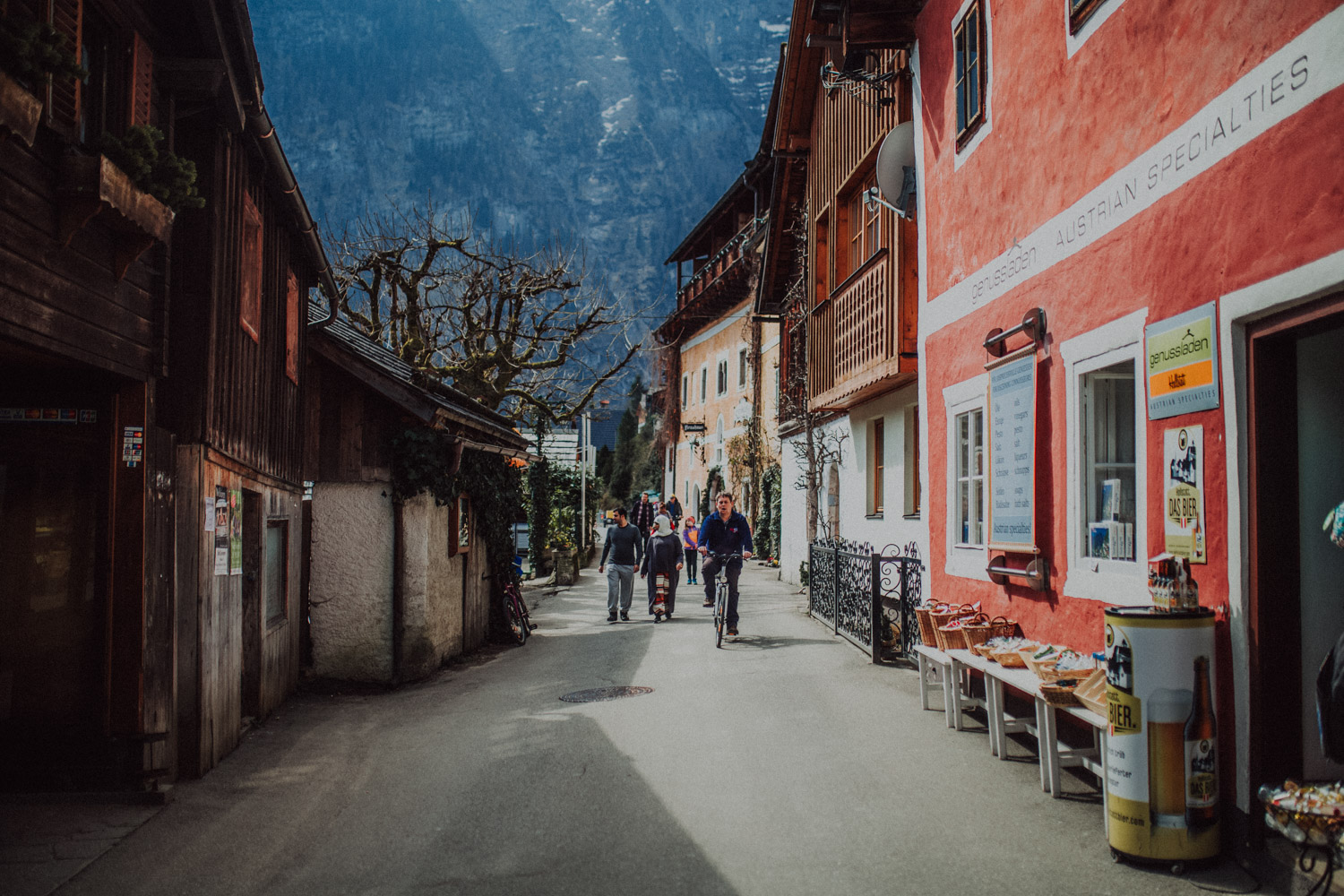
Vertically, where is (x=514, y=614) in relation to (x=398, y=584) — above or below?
below

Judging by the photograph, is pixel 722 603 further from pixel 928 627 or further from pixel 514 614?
pixel 928 627

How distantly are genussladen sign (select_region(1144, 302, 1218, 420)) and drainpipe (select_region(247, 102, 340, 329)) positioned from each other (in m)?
6.27

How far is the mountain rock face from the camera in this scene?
15400 centimetres

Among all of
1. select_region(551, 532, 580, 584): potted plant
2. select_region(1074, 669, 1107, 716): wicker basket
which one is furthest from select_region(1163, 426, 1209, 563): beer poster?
select_region(551, 532, 580, 584): potted plant

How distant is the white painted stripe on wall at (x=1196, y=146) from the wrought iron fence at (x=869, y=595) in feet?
12.8

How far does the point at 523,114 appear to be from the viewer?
540 ft

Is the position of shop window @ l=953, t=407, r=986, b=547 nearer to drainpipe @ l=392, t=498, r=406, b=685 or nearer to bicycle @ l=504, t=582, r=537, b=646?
drainpipe @ l=392, t=498, r=406, b=685

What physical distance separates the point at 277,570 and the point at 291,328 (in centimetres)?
242

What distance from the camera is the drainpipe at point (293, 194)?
28.0ft

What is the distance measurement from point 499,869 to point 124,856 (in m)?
2.05

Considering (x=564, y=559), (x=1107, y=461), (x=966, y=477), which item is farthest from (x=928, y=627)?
(x=564, y=559)

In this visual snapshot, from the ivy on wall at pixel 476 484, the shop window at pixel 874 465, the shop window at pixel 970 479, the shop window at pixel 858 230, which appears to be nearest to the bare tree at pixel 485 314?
the ivy on wall at pixel 476 484

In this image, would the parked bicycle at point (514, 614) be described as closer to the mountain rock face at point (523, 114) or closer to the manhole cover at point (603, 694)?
the manhole cover at point (603, 694)

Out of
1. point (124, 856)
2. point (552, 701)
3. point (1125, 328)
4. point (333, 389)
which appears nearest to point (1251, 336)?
point (1125, 328)
